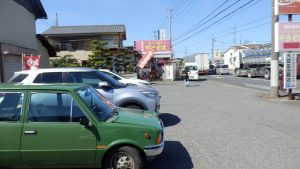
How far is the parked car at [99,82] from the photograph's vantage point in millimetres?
9188

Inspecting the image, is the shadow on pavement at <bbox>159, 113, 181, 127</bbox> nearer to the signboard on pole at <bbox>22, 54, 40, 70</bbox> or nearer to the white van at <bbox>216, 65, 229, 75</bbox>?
the signboard on pole at <bbox>22, 54, 40, 70</bbox>

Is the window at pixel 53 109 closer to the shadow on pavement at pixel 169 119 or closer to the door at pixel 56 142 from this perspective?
the door at pixel 56 142

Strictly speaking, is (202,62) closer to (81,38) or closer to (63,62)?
(81,38)

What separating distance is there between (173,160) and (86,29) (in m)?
45.2

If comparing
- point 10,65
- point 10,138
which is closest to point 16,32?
point 10,65

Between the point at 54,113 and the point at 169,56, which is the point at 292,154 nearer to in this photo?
the point at 54,113

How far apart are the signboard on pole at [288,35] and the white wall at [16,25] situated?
13.0 meters

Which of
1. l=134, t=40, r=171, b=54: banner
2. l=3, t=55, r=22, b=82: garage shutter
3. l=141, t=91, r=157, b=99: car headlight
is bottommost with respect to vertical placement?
l=141, t=91, r=157, b=99: car headlight

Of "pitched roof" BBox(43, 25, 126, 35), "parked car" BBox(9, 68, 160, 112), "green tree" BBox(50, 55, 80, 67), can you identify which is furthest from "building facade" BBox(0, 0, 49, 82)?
"pitched roof" BBox(43, 25, 126, 35)

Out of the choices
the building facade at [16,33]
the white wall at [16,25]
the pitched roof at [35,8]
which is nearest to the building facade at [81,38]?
the pitched roof at [35,8]

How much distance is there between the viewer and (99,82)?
950 centimetres

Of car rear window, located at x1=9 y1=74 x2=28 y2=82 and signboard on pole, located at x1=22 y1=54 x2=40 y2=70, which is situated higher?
signboard on pole, located at x1=22 y1=54 x2=40 y2=70

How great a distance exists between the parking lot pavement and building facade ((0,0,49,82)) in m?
7.98

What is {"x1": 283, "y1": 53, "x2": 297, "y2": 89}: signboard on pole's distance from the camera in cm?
1695
